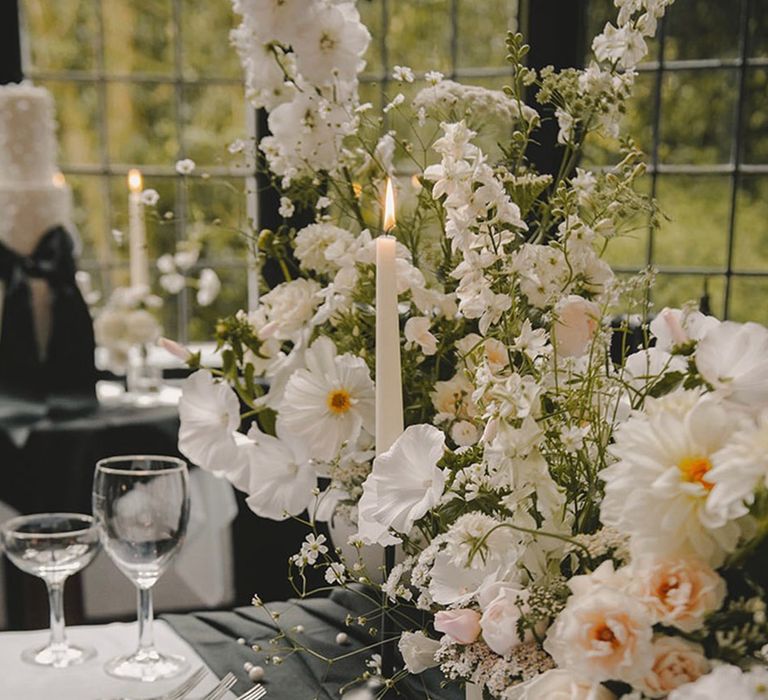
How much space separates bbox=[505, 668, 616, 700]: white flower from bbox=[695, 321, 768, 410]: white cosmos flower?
184mm

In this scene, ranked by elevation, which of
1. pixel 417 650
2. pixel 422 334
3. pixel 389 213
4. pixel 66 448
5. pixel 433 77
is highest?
pixel 433 77

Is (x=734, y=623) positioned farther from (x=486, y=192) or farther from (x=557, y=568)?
(x=486, y=192)

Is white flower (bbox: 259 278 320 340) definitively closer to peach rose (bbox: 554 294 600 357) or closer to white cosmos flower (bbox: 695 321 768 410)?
peach rose (bbox: 554 294 600 357)

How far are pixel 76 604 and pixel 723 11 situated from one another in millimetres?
2417

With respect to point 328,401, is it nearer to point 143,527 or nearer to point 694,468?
point 143,527

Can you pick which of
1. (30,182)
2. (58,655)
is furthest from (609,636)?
(30,182)

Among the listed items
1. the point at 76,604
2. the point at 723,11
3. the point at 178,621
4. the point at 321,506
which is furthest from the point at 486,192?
the point at 723,11

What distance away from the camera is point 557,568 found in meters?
0.70

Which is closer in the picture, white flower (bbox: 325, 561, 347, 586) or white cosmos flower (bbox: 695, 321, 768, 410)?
white cosmos flower (bbox: 695, 321, 768, 410)

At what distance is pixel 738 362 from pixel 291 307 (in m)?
0.48

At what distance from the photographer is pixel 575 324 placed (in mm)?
823

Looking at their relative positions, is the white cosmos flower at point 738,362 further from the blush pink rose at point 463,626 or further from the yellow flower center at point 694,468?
the blush pink rose at point 463,626

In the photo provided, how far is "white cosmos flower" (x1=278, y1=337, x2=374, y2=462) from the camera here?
935 mm

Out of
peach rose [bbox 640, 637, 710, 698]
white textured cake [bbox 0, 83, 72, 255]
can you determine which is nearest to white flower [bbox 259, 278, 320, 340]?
peach rose [bbox 640, 637, 710, 698]
